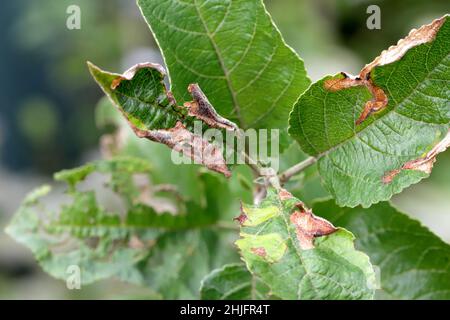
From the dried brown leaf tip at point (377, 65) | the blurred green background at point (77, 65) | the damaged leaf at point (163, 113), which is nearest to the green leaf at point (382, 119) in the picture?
the dried brown leaf tip at point (377, 65)

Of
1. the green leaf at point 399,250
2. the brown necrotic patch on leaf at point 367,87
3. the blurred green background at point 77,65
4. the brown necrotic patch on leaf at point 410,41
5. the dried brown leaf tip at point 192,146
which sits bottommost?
the green leaf at point 399,250

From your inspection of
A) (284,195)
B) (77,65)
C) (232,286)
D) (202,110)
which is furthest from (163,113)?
(77,65)

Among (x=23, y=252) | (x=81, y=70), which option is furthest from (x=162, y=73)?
(x=81, y=70)

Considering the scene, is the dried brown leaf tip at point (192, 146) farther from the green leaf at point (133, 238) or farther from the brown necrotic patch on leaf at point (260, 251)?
the green leaf at point (133, 238)

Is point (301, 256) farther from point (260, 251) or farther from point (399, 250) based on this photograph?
point (399, 250)

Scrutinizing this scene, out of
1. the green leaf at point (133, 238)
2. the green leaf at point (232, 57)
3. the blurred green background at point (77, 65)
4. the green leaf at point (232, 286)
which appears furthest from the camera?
the blurred green background at point (77, 65)

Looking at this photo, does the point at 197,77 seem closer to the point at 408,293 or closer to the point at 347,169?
the point at 347,169

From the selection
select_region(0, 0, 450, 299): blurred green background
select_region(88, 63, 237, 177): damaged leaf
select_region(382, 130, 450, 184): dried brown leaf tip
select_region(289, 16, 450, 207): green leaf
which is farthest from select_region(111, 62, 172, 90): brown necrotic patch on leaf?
select_region(0, 0, 450, 299): blurred green background
